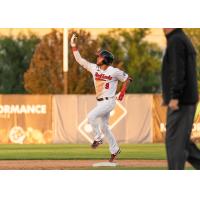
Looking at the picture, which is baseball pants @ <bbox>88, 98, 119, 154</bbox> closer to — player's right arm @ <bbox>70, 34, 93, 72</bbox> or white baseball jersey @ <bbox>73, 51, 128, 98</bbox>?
white baseball jersey @ <bbox>73, 51, 128, 98</bbox>

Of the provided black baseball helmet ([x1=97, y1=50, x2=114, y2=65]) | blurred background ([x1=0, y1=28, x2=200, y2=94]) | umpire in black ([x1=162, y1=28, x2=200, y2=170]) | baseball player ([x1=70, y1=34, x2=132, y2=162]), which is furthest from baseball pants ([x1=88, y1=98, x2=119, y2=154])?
blurred background ([x1=0, y1=28, x2=200, y2=94])

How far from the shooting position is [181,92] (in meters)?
9.96

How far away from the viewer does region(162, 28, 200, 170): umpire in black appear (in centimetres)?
1002

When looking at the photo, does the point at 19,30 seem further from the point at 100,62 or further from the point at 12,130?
the point at 100,62

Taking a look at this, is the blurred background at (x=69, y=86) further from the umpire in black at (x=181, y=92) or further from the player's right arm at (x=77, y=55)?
the umpire in black at (x=181, y=92)

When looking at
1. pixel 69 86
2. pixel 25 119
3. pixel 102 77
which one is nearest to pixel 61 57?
pixel 69 86

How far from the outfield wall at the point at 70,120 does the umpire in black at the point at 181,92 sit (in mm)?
17629

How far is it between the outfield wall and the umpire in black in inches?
694

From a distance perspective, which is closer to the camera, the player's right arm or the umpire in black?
the umpire in black

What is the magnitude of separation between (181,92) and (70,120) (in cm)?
1811

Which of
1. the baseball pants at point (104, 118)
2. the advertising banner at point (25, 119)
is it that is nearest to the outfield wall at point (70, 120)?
the advertising banner at point (25, 119)

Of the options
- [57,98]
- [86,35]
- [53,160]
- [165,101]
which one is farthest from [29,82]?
[165,101]

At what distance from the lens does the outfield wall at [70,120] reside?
27922mm

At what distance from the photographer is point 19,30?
58375 millimetres
